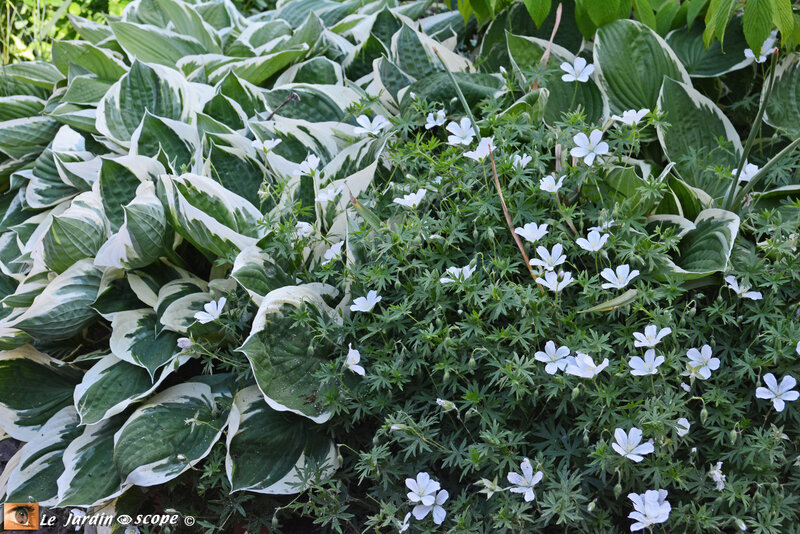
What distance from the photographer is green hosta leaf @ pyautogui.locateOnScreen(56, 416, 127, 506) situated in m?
1.61

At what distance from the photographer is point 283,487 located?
151cm

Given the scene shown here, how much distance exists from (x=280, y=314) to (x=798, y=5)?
5.62ft

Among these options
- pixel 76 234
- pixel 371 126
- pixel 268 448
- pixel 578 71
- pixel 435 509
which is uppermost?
pixel 578 71

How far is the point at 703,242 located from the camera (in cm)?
158

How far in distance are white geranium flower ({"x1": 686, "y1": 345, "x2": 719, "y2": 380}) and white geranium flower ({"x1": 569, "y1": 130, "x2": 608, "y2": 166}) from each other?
1.47 feet

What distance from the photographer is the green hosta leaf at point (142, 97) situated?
2.20m

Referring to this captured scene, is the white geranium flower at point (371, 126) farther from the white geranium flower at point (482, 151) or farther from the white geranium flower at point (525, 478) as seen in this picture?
the white geranium flower at point (525, 478)

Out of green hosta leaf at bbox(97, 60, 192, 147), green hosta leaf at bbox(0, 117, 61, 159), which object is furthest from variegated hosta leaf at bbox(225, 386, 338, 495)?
green hosta leaf at bbox(0, 117, 61, 159)

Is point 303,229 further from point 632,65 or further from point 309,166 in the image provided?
point 632,65

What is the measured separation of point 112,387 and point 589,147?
1.27 meters

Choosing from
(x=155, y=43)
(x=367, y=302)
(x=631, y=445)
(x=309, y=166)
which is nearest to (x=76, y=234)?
(x=309, y=166)

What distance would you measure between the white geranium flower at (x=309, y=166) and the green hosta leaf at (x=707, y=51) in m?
1.20

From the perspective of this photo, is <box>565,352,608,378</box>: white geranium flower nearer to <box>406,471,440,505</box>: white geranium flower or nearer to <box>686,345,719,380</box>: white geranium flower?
<box>686,345,719,380</box>: white geranium flower

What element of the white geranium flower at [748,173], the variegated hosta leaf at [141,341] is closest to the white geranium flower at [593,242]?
the white geranium flower at [748,173]
